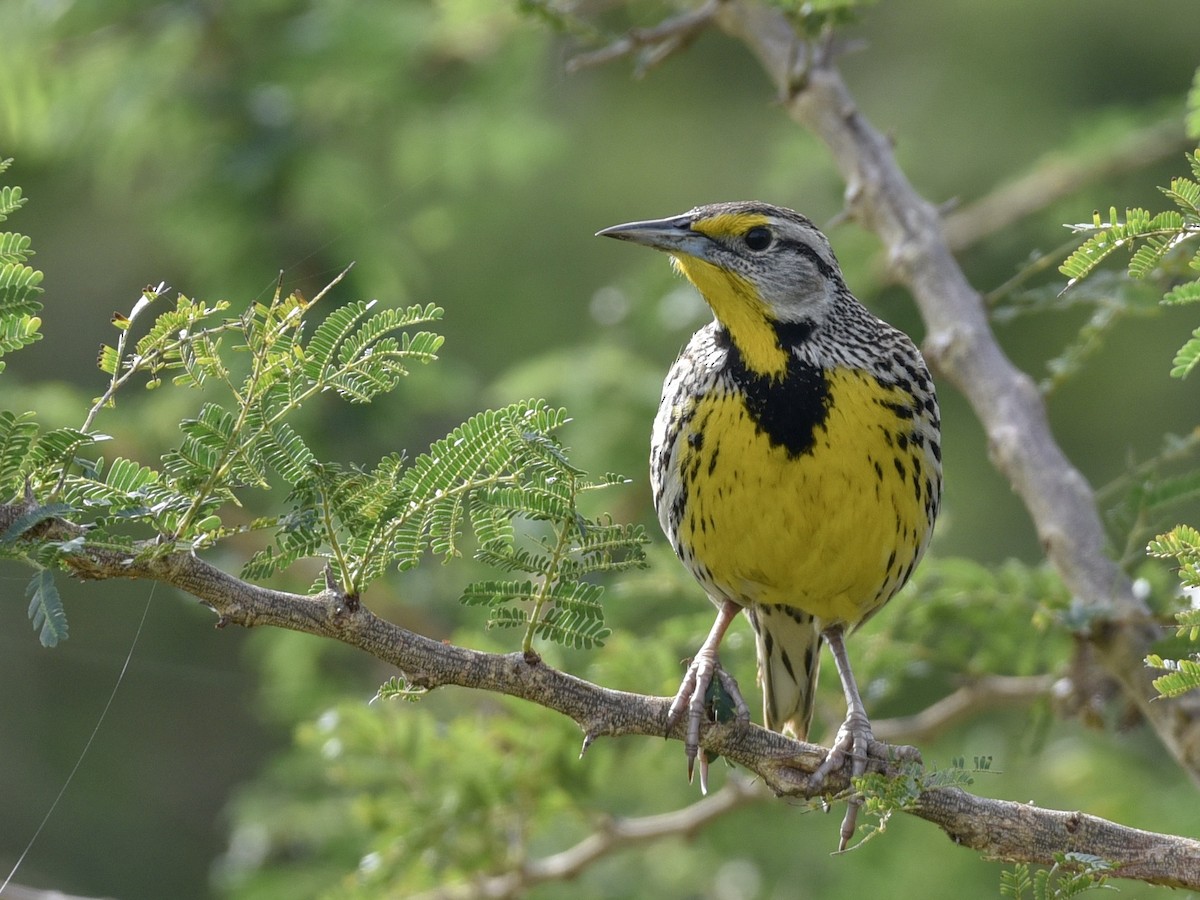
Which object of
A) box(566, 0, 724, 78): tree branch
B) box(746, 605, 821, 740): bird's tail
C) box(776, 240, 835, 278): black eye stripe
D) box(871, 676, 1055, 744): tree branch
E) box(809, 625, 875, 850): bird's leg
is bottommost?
box(871, 676, 1055, 744): tree branch

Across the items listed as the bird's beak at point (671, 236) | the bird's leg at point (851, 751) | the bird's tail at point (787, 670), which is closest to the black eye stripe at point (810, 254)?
the bird's beak at point (671, 236)

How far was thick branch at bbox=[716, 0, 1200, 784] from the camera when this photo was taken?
13.1 ft

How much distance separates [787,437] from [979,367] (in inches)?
36.9

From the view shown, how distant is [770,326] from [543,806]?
1.74 m

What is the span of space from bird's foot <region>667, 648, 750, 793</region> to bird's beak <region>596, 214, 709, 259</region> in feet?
3.37

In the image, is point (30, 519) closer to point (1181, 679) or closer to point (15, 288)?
point (15, 288)

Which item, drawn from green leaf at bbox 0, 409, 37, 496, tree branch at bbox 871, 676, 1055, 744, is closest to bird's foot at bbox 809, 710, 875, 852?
tree branch at bbox 871, 676, 1055, 744

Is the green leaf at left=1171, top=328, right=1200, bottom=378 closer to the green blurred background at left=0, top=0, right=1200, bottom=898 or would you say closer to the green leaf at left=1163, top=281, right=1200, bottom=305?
the green leaf at left=1163, top=281, right=1200, bottom=305

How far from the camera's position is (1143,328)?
8.69 metres

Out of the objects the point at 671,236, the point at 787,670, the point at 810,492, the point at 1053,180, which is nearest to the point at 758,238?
the point at 671,236

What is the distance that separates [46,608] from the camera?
7.63 feet

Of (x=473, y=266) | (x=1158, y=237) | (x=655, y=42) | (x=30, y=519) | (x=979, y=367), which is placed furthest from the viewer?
(x=473, y=266)

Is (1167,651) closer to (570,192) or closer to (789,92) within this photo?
(789,92)

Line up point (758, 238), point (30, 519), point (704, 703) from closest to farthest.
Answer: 1. point (30, 519)
2. point (704, 703)
3. point (758, 238)
